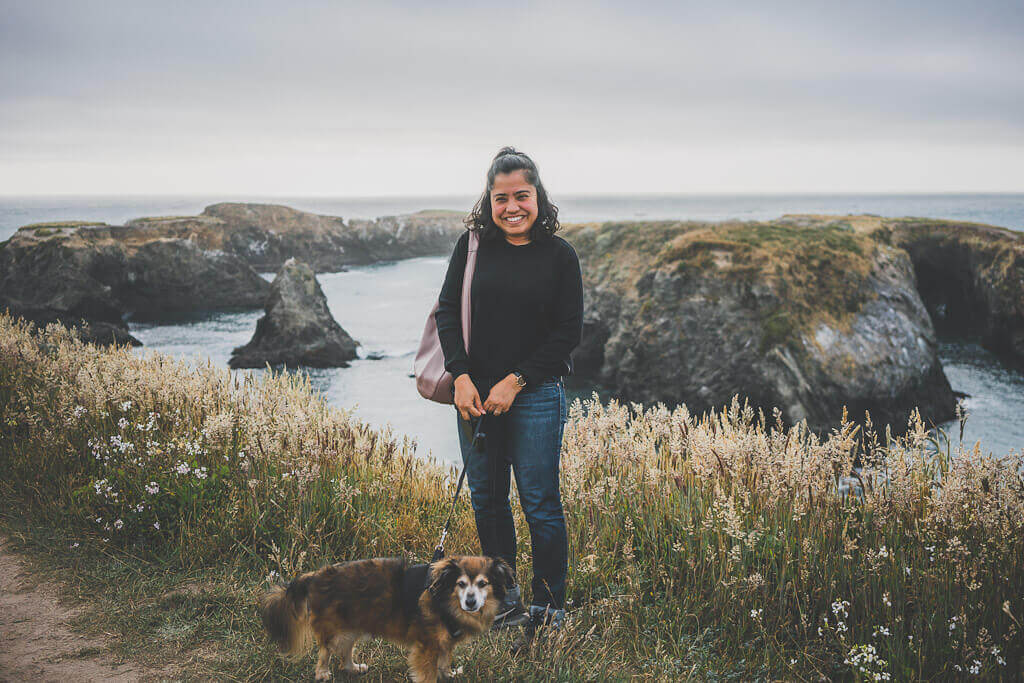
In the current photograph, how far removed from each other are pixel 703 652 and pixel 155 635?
3.62 meters

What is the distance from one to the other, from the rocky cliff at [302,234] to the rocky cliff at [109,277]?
1318 mm

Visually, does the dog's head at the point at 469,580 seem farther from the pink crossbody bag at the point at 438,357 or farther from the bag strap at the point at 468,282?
the bag strap at the point at 468,282

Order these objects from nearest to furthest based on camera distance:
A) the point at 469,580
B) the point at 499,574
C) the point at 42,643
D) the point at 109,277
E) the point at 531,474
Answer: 1. the point at 469,580
2. the point at 499,574
3. the point at 531,474
4. the point at 42,643
5. the point at 109,277

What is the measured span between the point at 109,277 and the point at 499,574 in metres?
23.8

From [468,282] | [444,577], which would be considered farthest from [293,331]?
[444,577]

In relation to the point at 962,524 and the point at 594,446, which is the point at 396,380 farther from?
the point at 962,524

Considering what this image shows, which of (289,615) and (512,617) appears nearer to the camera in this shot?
(289,615)

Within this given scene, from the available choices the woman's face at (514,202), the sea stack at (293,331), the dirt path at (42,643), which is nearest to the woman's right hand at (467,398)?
the woman's face at (514,202)

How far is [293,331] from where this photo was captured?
1972 cm

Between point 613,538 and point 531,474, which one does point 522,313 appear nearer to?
point 531,474

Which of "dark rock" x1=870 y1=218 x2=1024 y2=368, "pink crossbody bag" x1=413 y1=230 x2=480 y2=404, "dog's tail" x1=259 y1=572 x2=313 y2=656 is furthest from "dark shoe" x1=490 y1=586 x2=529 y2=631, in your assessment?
"dark rock" x1=870 y1=218 x2=1024 y2=368

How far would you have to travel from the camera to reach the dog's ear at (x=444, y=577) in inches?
119

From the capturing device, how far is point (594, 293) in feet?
66.9

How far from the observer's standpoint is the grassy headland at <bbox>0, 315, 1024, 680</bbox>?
147 inches
